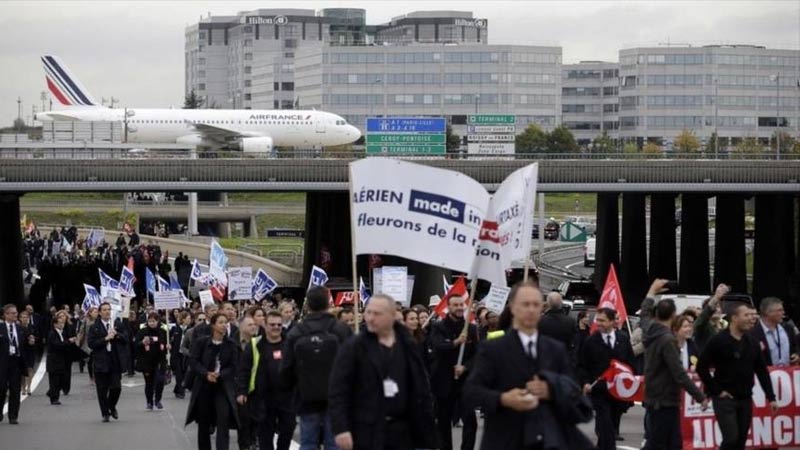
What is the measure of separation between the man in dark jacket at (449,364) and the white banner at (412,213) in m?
2.97

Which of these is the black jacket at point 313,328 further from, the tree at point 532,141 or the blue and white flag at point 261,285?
the tree at point 532,141

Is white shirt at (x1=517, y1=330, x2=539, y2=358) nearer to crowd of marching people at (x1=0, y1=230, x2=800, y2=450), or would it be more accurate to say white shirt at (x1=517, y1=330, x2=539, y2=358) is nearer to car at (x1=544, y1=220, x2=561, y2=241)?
→ crowd of marching people at (x1=0, y1=230, x2=800, y2=450)

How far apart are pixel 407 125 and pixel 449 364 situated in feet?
147

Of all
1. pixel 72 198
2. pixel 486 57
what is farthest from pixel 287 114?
pixel 486 57

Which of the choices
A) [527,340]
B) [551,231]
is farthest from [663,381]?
[551,231]

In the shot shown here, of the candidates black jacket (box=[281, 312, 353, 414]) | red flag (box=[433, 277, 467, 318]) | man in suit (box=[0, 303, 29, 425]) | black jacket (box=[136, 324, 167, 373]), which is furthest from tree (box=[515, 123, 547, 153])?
black jacket (box=[281, 312, 353, 414])

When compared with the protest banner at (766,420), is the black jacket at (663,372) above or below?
above

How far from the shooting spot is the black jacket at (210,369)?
17.0 meters

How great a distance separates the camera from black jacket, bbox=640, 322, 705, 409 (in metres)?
14.5

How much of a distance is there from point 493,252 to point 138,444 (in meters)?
7.61

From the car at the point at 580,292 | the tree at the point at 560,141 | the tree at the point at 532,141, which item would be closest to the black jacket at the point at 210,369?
the car at the point at 580,292

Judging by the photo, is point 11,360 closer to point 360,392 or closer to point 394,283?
point 394,283

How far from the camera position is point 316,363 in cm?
1337

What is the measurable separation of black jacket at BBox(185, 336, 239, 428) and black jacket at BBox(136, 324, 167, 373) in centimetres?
868
